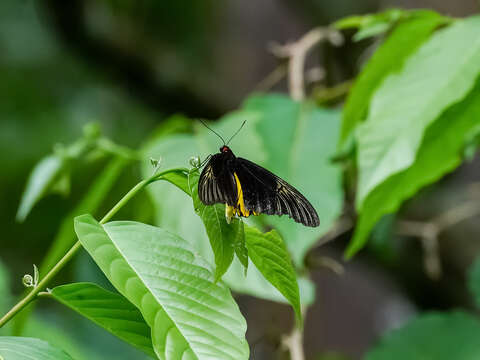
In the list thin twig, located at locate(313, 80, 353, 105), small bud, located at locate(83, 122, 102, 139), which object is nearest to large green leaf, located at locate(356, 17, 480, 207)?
thin twig, located at locate(313, 80, 353, 105)

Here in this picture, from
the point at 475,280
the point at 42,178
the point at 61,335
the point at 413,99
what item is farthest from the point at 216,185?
the point at 475,280

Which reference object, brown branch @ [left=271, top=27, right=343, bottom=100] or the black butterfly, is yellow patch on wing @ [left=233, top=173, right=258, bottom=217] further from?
brown branch @ [left=271, top=27, right=343, bottom=100]

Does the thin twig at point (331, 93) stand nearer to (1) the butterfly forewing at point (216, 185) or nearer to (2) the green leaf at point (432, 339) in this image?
(2) the green leaf at point (432, 339)

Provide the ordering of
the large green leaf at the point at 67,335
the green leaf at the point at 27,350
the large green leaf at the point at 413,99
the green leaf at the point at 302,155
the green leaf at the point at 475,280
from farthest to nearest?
the green leaf at the point at 475,280, the large green leaf at the point at 67,335, the green leaf at the point at 302,155, the large green leaf at the point at 413,99, the green leaf at the point at 27,350

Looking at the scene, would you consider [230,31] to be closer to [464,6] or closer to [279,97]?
[464,6]

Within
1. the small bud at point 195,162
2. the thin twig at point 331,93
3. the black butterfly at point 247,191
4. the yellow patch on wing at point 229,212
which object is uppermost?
the thin twig at point 331,93

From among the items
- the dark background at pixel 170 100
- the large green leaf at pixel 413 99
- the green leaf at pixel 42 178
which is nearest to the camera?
the large green leaf at pixel 413 99

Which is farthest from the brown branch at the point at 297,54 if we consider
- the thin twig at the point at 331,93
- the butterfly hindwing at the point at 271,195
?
the butterfly hindwing at the point at 271,195

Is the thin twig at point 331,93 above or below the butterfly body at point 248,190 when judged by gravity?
above
